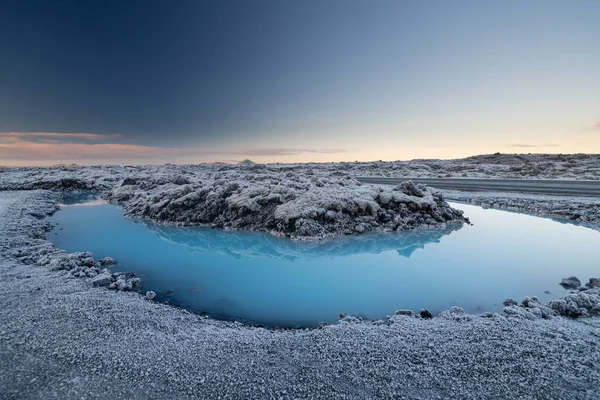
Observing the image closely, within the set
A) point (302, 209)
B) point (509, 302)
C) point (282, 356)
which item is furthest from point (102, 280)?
point (509, 302)

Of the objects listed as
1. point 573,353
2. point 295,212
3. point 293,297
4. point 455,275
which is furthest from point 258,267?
point 573,353

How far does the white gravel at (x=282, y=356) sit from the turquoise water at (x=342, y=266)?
5.42 ft

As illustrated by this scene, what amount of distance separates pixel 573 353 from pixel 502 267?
7.23 meters

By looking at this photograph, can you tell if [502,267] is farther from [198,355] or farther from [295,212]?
[198,355]

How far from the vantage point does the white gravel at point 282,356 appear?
504cm

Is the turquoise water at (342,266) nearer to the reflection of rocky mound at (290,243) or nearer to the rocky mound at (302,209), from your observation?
the reflection of rocky mound at (290,243)

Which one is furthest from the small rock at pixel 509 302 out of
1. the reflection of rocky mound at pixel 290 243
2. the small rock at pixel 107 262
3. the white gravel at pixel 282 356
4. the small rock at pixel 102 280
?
the small rock at pixel 107 262

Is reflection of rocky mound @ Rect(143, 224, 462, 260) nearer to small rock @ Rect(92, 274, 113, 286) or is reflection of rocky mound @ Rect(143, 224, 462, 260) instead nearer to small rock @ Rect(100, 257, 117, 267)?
small rock @ Rect(100, 257, 117, 267)

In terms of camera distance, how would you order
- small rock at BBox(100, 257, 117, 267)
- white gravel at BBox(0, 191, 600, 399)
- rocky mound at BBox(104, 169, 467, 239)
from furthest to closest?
rocky mound at BBox(104, 169, 467, 239) → small rock at BBox(100, 257, 117, 267) → white gravel at BBox(0, 191, 600, 399)

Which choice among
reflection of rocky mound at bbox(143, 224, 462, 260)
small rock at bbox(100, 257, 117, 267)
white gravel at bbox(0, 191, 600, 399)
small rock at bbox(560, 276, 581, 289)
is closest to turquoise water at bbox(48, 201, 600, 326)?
reflection of rocky mound at bbox(143, 224, 462, 260)

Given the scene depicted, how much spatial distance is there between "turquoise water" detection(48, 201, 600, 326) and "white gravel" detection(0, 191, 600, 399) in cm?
165

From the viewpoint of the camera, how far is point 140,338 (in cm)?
659

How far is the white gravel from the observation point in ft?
16.5

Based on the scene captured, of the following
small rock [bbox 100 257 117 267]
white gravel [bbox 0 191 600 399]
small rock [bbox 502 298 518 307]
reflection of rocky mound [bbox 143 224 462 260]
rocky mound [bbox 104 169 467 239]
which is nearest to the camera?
white gravel [bbox 0 191 600 399]
